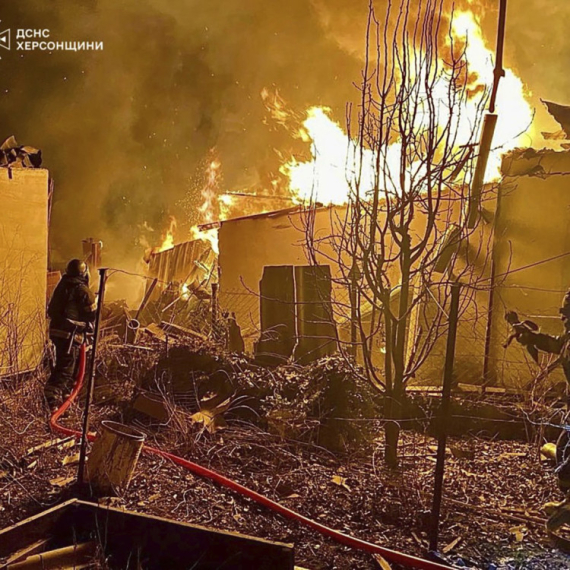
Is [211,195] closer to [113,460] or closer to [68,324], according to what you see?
[68,324]

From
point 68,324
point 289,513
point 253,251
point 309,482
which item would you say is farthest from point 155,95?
point 289,513

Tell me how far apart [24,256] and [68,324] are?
2826 millimetres

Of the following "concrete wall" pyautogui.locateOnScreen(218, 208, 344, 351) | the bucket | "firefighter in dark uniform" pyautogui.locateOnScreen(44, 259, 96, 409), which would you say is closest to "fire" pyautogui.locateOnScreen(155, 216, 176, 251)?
"concrete wall" pyautogui.locateOnScreen(218, 208, 344, 351)

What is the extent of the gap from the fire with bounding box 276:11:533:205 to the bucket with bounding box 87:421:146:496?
6.18 m

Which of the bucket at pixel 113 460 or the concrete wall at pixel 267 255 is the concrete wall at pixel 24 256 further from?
the bucket at pixel 113 460

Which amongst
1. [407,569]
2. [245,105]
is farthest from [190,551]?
[245,105]

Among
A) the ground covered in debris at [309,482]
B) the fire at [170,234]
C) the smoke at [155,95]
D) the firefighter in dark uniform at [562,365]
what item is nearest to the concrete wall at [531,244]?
the ground covered in debris at [309,482]

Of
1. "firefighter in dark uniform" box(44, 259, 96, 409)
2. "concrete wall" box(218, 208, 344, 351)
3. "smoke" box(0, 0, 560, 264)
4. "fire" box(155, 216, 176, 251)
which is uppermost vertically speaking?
"smoke" box(0, 0, 560, 264)

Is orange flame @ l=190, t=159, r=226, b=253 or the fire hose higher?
orange flame @ l=190, t=159, r=226, b=253

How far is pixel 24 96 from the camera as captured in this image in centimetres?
2250

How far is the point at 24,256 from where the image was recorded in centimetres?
1006

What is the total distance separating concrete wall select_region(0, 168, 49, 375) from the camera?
9680 millimetres

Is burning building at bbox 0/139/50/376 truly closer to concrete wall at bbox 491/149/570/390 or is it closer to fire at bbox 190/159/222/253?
concrete wall at bbox 491/149/570/390

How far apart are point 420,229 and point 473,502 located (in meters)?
7.37
